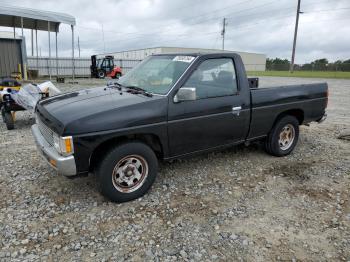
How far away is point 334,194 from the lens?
394 centimetres

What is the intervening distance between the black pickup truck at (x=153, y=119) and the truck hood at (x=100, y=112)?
0.01 meters

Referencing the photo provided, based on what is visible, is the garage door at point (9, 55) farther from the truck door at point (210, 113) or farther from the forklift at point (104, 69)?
the truck door at point (210, 113)

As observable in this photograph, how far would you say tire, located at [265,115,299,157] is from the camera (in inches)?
201

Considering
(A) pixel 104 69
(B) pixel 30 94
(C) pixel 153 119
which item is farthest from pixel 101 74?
(C) pixel 153 119

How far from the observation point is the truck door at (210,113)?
3812 millimetres

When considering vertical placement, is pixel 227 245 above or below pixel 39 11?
below

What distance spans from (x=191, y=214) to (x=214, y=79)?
199 cm

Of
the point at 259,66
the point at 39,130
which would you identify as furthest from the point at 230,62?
the point at 259,66

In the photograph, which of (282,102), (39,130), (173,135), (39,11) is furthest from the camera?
(39,11)

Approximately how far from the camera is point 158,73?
4.28 metres

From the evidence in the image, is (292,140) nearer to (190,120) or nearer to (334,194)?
(334,194)

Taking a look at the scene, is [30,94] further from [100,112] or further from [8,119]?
[100,112]

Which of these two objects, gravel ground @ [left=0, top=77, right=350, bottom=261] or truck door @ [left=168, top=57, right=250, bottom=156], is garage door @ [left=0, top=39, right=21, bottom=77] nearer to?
gravel ground @ [left=0, top=77, right=350, bottom=261]

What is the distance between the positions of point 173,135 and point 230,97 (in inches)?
45.1
